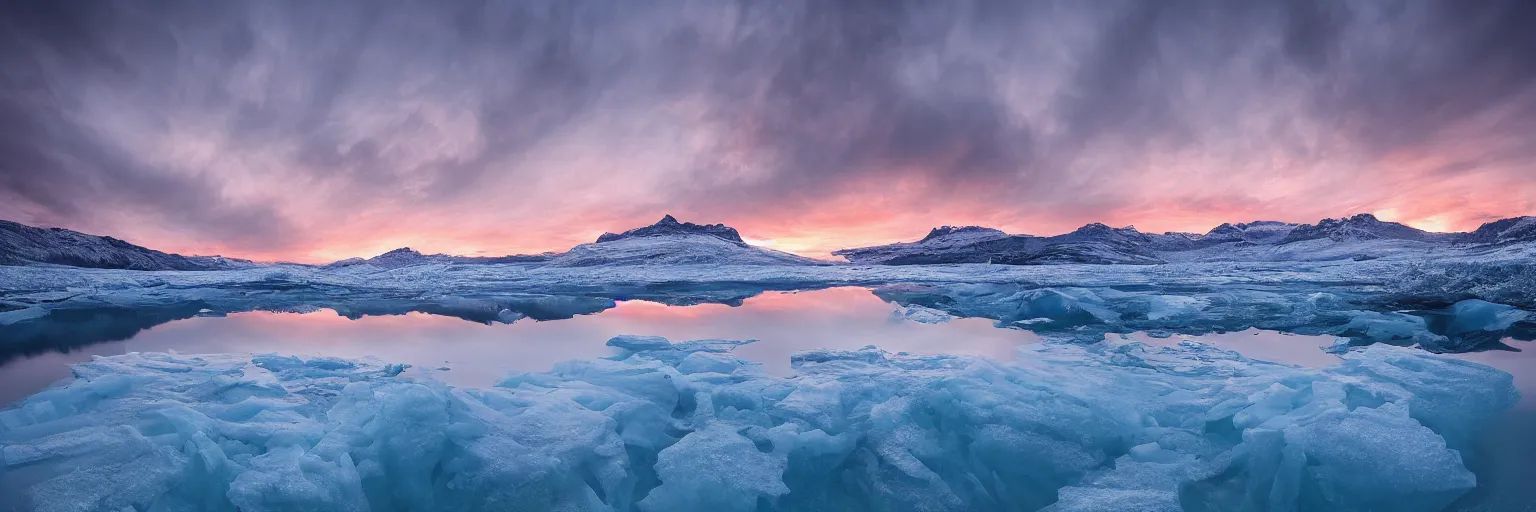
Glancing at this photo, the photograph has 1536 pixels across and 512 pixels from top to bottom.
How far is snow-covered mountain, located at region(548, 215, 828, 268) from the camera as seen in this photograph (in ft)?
158

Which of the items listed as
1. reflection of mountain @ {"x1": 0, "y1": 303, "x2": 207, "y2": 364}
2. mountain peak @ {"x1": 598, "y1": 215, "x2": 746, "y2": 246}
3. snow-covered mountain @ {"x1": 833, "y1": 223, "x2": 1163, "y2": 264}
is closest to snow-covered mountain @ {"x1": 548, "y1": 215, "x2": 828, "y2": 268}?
mountain peak @ {"x1": 598, "y1": 215, "x2": 746, "y2": 246}

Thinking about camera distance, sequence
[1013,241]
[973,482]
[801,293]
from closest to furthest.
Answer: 1. [973,482]
2. [801,293]
3. [1013,241]

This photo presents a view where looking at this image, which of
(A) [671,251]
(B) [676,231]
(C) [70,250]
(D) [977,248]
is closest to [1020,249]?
(D) [977,248]

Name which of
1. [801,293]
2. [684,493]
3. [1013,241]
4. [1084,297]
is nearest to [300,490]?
[684,493]

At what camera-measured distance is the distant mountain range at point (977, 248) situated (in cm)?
3634

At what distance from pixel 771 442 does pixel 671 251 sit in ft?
187

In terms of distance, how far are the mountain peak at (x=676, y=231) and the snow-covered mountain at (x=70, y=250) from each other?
5101 cm

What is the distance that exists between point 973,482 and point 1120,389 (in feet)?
5.27

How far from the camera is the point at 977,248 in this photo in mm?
66500

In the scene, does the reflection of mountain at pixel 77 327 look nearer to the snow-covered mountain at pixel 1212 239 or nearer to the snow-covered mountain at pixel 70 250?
the snow-covered mountain at pixel 70 250

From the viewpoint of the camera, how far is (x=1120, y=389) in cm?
400

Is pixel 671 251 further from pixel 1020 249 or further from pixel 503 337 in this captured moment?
pixel 503 337

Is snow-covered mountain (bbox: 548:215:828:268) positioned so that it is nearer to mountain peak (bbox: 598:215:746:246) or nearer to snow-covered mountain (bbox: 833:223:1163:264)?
mountain peak (bbox: 598:215:746:246)

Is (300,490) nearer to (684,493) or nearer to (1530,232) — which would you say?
(684,493)
